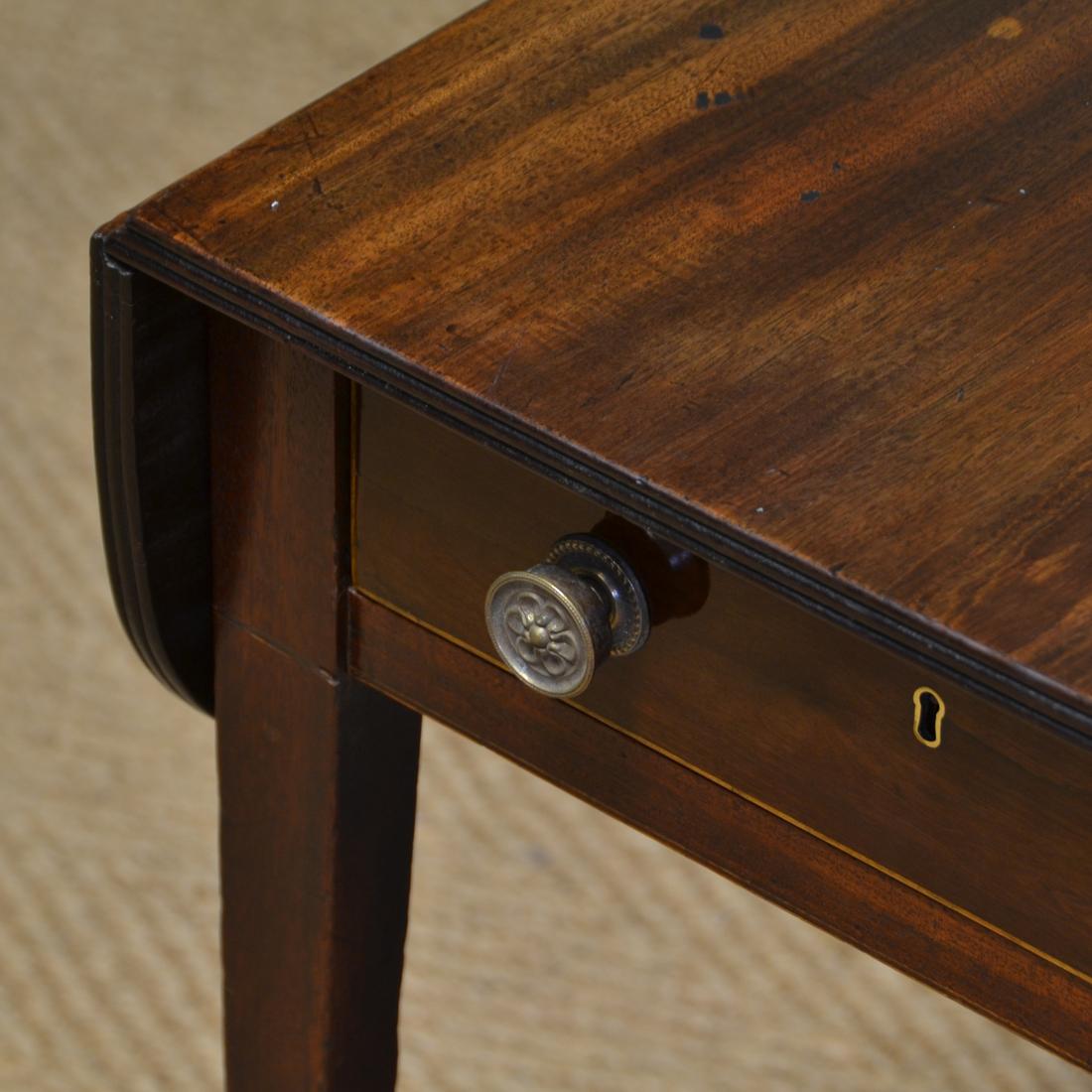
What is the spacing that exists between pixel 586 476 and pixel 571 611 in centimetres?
6

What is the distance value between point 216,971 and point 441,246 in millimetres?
811

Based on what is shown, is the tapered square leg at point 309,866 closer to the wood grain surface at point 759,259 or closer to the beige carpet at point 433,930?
the wood grain surface at point 759,259

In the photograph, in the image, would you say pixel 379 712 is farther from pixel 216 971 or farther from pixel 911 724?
pixel 216 971

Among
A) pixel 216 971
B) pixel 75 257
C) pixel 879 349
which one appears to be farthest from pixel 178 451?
pixel 75 257

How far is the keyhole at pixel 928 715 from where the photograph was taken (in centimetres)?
65

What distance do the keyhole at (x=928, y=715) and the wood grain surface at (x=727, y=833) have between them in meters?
0.06

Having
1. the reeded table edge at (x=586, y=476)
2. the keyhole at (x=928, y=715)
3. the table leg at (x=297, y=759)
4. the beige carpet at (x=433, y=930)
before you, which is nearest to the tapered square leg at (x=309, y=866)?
the table leg at (x=297, y=759)

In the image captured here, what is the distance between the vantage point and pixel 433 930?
4.82 feet

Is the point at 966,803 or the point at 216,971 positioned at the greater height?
the point at 966,803

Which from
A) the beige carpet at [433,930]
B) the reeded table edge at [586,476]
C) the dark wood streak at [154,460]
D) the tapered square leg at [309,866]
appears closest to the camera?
the reeded table edge at [586,476]

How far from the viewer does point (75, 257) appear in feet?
6.25

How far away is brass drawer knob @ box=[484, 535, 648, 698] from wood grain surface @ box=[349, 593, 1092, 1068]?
5 cm

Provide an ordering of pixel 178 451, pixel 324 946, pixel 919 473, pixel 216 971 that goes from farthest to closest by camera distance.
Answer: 1. pixel 216 971
2. pixel 324 946
3. pixel 178 451
4. pixel 919 473

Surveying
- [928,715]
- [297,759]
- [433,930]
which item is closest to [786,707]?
[928,715]
